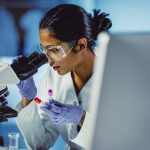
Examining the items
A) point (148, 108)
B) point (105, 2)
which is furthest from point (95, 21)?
point (148, 108)

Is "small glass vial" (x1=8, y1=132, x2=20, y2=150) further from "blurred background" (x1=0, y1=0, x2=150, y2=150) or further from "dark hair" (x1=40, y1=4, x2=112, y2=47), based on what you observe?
"dark hair" (x1=40, y1=4, x2=112, y2=47)

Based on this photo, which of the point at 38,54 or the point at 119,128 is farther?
the point at 38,54

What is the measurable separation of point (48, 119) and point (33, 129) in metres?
0.10

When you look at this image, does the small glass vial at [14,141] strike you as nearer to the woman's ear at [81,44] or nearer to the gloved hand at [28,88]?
the gloved hand at [28,88]

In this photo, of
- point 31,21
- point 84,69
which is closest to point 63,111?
point 84,69

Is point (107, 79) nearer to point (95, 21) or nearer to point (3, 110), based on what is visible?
point (3, 110)

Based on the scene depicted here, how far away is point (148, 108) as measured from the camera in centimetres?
63

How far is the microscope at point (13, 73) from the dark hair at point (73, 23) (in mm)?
271

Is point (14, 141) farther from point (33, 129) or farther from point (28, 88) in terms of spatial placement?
point (28, 88)

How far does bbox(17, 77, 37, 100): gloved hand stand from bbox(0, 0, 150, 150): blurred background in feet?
0.32

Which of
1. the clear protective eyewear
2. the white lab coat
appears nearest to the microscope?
the clear protective eyewear

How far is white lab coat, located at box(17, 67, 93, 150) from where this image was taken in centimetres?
194

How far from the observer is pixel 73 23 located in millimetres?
1915

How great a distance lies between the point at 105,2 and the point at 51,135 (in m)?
0.82
